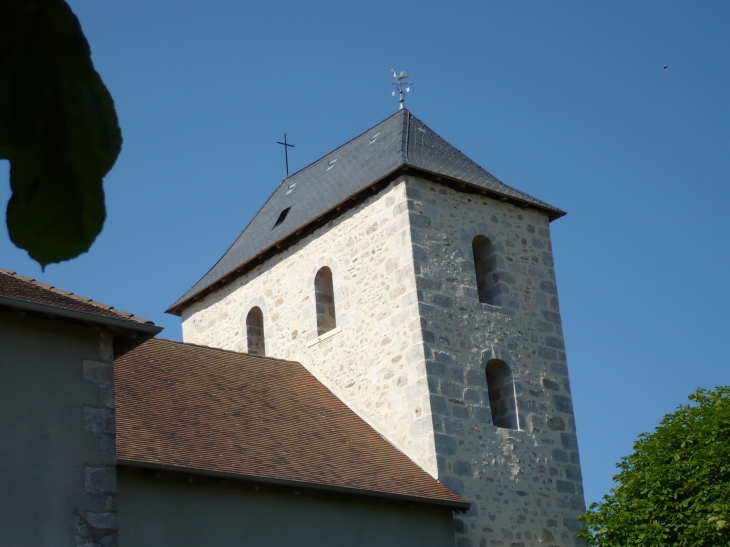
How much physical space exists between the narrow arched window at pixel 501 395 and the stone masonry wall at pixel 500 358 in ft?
0.33

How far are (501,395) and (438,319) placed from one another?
4.51ft

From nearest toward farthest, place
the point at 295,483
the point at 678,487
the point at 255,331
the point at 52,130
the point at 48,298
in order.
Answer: the point at 52,130, the point at 48,298, the point at 295,483, the point at 678,487, the point at 255,331

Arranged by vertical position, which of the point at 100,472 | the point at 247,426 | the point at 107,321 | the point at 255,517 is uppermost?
the point at 107,321

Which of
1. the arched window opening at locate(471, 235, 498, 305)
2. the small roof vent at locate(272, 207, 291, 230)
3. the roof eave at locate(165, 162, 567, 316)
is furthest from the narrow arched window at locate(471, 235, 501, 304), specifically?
the small roof vent at locate(272, 207, 291, 230)

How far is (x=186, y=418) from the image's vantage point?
11672 millimetres

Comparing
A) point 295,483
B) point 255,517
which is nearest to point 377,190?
point 295,483

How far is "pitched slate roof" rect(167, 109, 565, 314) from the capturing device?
15.1 metres

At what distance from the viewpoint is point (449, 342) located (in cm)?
1391

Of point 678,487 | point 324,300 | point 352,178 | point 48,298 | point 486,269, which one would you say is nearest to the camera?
point 48,298

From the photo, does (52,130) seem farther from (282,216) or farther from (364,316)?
(282,216)

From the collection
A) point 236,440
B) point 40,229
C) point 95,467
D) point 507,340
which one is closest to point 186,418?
point 236,440

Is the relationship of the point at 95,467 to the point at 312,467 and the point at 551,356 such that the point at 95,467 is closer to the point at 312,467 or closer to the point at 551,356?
the point at 312,467

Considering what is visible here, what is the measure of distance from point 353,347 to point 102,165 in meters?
13.6

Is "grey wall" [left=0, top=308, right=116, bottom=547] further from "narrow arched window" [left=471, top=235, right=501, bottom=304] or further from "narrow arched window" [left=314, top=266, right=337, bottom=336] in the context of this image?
"narrow arched window" [left=471, top=235, right=501, bottom=304]
